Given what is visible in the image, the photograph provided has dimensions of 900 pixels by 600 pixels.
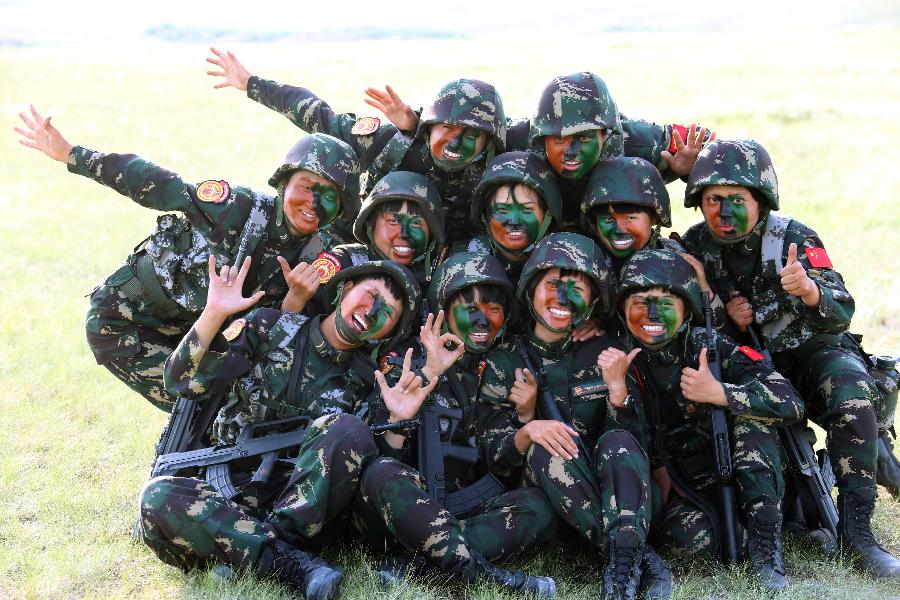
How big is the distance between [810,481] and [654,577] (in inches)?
58.1

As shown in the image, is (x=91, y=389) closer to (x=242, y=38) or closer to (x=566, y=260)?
(x=566, y=260)

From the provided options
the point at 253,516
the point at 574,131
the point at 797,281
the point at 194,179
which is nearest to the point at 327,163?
the point at 574,131

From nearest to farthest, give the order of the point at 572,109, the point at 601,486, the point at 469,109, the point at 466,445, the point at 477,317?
the point at 601,486, the point at 466,445, the point at 477,317, the point at 572,109, the point at 469,109

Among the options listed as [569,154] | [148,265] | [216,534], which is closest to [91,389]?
[148,265]

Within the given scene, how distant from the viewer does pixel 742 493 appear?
6586 mm

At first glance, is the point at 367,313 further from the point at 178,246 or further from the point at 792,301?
the point at 792,301

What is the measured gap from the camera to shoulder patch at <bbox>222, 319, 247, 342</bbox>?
6645 millimetres

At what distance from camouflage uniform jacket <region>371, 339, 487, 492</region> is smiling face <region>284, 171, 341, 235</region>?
51.4 inches

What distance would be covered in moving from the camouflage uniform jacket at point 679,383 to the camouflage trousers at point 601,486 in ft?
2.40

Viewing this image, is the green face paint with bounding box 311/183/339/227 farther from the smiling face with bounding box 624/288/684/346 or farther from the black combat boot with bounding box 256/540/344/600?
the black combat boot with bounding box 256/540/344/600

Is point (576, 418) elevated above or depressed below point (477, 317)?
below

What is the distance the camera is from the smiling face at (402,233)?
7.51m

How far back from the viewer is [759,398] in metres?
6.56

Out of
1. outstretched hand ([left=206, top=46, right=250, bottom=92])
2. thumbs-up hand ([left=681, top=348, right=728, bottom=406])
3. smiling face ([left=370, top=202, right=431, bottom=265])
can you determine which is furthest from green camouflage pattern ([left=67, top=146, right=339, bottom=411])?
thumbs-up hand ([left=681, top=348, right=728, bottom=406])
